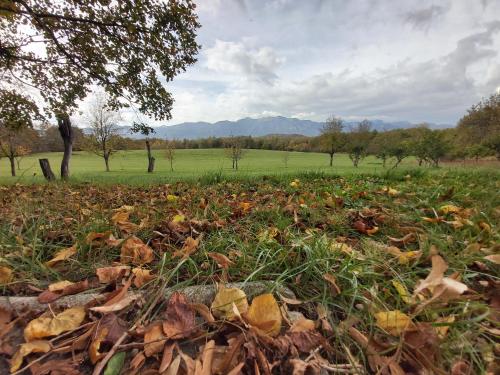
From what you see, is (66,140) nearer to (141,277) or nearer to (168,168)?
(141,277)

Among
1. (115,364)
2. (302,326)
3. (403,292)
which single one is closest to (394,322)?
(403,292)

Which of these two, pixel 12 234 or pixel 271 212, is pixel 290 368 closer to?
pixel 271 212

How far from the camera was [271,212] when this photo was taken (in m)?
2.24

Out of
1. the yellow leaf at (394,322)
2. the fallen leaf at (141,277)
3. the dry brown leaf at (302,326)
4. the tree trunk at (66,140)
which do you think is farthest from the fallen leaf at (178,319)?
the tree trunk at (66,140)

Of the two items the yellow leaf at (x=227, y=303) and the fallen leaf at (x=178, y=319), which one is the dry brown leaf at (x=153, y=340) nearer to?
the fallen leaf at (x=178, y=319)

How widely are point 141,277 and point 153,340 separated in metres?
0.39

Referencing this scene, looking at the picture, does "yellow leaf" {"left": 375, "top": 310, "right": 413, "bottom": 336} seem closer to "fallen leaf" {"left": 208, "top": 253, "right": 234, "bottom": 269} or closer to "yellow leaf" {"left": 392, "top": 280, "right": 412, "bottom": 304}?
"yellow leaf" {"left": 392, "top": 280, "right": 412, "bottom": 304}

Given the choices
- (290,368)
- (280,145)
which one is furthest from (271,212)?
(280,145)

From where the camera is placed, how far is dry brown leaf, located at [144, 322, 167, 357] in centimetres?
78

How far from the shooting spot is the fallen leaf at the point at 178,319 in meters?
0.83

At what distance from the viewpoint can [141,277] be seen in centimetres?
113

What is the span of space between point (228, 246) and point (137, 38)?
8.04 metres

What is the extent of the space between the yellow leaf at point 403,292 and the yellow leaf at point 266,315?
55cm

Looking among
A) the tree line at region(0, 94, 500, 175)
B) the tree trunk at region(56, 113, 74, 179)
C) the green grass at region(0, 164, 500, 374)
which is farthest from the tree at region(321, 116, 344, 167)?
the green grass at region(0, 164, 500, 374)
